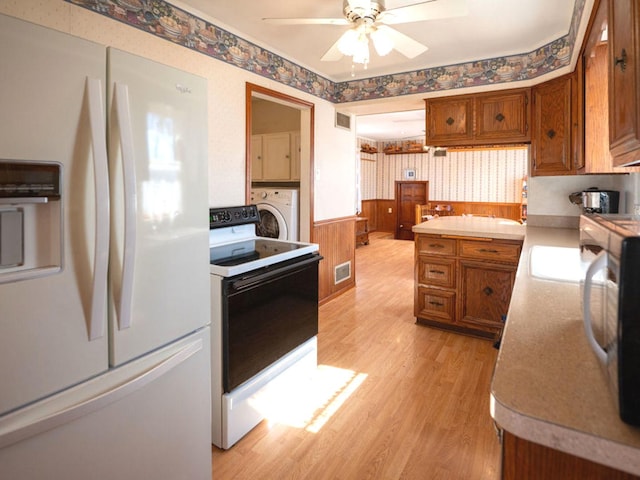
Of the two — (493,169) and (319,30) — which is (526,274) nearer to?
(319,30)

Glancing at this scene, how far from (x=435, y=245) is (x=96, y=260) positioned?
2.88 meters

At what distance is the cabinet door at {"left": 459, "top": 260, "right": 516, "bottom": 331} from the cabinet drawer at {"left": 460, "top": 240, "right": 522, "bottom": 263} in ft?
0.20

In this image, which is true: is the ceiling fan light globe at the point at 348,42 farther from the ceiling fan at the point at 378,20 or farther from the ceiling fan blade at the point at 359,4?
the ceiling fan blade at the point at 359,4

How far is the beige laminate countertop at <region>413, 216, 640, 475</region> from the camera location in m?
0.60

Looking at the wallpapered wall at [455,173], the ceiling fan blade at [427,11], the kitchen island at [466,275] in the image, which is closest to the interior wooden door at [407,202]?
the wallpapered wall at [455,173]

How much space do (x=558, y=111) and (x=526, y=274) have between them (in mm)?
2099

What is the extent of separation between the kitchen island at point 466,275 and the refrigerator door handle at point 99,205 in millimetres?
2783

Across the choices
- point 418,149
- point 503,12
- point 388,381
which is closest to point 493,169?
point 418,149

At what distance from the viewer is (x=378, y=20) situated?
2.14 m

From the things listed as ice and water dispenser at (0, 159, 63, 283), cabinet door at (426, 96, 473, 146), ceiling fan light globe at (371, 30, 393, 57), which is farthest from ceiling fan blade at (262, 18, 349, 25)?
cabinet door at (426, 96, 473, 146)

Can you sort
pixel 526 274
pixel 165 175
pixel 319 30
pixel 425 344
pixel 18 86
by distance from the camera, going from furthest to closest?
1. pixel 425 344
2. pixel 319 30
3. pixel 526 274
4. pixel 165 175
5. pixel 18 86

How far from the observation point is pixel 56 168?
1.05m

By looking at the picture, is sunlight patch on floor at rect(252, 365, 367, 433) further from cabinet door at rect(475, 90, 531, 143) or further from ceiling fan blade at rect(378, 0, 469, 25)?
cabinet door at rect(475, 90, 531, 143)

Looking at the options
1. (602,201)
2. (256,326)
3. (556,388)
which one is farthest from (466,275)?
(556,388)
